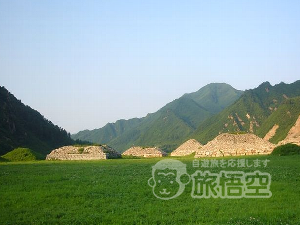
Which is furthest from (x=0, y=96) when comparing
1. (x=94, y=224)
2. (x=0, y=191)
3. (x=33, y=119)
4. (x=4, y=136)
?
(x=94, y=224)

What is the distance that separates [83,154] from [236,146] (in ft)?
102

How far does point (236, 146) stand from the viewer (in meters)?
64.8

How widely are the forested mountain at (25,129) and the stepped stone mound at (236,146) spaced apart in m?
61.6

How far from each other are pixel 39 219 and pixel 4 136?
338ft

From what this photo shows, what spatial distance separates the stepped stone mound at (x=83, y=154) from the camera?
64.4 meters

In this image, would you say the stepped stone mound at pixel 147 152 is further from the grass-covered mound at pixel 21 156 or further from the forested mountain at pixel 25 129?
the forested mountain at pixel 25 129

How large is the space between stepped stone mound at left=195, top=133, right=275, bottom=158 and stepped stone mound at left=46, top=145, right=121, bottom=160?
18.3 meters

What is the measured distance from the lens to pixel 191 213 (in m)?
14.6

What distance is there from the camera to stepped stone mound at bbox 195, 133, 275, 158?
62.7 metres

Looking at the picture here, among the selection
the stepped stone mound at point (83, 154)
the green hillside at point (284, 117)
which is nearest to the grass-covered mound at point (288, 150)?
the stepped stone mound at point (83, 154)

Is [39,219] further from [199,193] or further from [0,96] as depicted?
[0,96]

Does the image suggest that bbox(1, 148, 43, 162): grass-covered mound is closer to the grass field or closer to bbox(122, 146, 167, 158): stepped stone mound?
bbox(122, 146, 167, 158): stepped stone mound

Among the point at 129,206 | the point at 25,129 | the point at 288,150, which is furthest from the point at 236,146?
the point at 25,129

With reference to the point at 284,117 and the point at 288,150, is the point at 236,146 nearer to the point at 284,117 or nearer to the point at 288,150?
the point at 288,150
